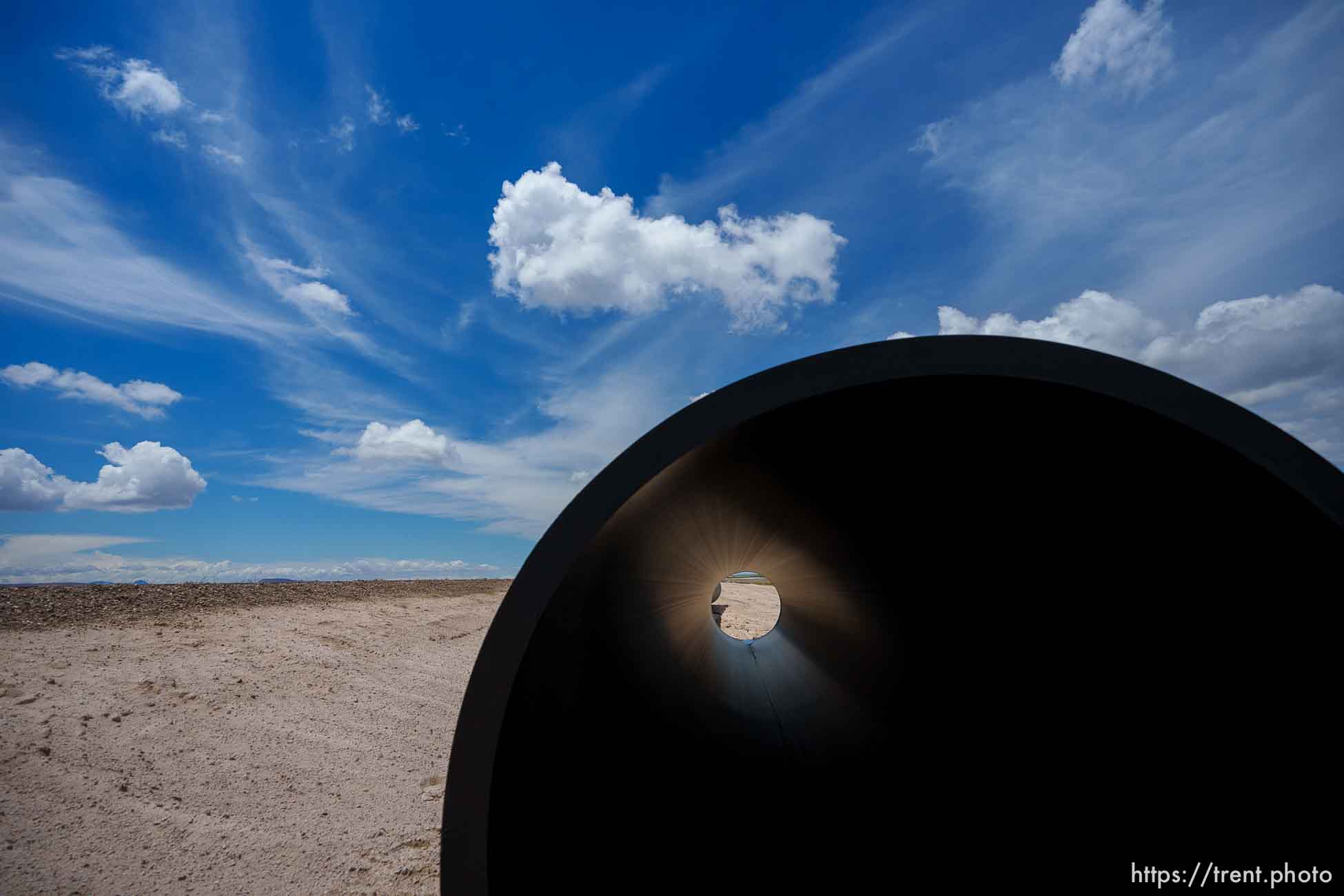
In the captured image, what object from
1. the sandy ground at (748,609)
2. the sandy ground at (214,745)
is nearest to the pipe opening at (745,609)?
→ the sandy ground at (748,609)

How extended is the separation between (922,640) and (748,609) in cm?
1249

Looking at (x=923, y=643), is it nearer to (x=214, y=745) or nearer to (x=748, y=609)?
(x=214, y=745)

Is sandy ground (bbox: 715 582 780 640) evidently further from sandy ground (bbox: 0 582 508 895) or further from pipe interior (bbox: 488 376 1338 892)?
pipe interior (bbox: 488 376 1338 892)

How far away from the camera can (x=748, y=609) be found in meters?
16.3

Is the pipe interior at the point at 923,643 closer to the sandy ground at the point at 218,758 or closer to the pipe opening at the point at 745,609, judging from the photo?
the sandy ground at the point at 218,758

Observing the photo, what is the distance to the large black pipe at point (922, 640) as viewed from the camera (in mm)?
2605

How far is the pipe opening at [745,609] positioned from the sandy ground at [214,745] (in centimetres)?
563

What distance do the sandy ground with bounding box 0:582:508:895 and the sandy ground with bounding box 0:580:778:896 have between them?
0.07ft

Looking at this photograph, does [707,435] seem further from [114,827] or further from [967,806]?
[114,827]

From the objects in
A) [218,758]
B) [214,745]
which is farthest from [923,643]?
[214,745]

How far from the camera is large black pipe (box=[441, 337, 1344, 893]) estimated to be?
8.55 feet

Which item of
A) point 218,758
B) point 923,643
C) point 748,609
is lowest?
point 218,758

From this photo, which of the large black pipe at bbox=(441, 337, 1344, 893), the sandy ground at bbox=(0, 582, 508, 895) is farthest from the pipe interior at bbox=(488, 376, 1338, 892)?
the sandy ground at bbox=(0, 582, 508, 895)

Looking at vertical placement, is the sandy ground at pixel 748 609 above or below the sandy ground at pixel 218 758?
above
